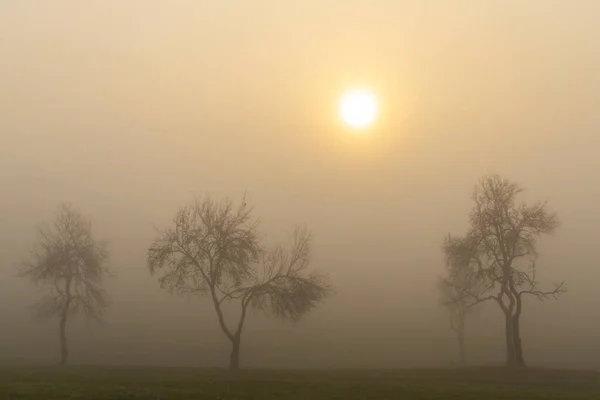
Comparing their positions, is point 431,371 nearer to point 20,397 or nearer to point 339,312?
point 20,397

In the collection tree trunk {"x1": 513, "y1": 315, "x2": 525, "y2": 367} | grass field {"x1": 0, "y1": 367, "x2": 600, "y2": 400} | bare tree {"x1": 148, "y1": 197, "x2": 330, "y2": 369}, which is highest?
bare tree {"x1": 148, "y1": 197, "x2": 330, "y2": 369}

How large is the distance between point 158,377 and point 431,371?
21.7 meters

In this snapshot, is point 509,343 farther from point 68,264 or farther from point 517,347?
point 68,264

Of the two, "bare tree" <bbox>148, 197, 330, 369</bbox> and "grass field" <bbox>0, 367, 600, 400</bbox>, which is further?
"bare tree" <bbox>148, 197, 330, 369</bbox>

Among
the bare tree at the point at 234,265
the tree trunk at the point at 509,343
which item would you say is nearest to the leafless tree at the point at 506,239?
the tree trunk at the point at 509,343

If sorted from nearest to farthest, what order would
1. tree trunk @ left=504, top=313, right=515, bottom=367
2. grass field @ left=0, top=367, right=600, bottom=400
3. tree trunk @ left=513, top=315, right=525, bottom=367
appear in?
grass field @ left=0, top=367, right=600, bottom=400 → tree trunk @ left=513, top=315, right=525, bottom=367 → tree trunk @ left=504, top=313, right=515, bottom=367

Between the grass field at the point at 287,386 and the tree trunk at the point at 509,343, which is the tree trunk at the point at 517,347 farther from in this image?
the grass field at the point at 287,386

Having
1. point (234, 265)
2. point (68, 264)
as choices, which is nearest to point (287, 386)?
point (234, 265)

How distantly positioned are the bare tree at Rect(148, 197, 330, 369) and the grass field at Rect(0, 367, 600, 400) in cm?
936

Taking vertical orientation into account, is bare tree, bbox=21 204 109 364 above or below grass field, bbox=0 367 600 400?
above

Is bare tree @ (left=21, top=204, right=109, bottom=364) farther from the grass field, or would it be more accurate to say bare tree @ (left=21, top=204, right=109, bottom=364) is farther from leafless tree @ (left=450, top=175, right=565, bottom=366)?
leafless tree @ (left=450, top=175, right=565, bottom=366)

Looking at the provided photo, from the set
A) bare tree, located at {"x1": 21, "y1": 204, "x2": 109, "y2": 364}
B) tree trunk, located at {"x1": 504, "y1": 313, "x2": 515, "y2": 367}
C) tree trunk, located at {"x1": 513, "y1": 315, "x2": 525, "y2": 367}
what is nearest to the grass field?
tree trunk, located at {"x1": 513, "y1": 315, "x2": 525, "y2": 367}

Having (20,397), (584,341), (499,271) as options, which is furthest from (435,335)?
(20,397)

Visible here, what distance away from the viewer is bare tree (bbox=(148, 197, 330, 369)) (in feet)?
151
